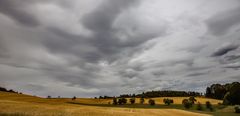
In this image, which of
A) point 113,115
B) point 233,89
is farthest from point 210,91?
point 113,115

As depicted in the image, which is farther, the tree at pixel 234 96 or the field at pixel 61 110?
the tree at pixel 234 96

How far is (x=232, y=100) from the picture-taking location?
120m

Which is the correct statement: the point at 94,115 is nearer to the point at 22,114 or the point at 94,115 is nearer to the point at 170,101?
the point at 22,114

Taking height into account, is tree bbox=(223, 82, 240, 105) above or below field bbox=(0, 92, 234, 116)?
above

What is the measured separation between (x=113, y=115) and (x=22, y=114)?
46.2 feet

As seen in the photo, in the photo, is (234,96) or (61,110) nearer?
(61,110)

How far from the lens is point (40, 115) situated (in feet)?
116

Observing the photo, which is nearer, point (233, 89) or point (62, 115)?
point (62, 115)

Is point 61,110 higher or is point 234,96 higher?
point 234,96

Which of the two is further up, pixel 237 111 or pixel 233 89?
pixel 233 89

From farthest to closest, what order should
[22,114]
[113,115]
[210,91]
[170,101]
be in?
[210,91]
[170,101]
[113,115]
[22,114]

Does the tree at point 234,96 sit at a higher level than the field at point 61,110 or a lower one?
higher

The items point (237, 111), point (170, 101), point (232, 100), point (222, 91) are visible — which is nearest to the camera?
point (237, 111)

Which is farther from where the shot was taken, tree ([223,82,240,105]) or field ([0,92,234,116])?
tree ([223,82,240,105])
